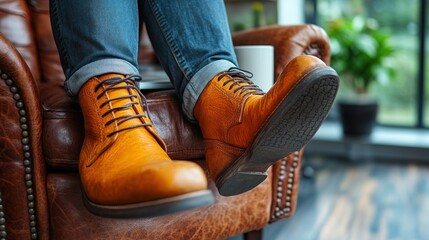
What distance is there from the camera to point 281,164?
1.11 m

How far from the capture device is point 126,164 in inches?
28.4

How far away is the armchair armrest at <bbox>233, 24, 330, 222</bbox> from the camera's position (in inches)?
43.7

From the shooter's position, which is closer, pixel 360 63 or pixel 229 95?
pixel 229 95

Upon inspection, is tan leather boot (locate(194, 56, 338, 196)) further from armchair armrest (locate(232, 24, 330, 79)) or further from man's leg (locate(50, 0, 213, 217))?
armchair armrest (locate(232, 24, 330, 79))

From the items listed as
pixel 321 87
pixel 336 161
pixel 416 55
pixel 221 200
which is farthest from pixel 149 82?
pixel 416 55

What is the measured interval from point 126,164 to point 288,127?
25 centimetres

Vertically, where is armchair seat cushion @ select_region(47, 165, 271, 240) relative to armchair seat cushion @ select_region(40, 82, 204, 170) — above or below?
below

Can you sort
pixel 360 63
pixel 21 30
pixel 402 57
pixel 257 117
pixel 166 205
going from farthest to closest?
1. pixel 402 57
2. pixel 360 63
3. pixel 21 30
4. pixel 257 117
5. pixel 166 205

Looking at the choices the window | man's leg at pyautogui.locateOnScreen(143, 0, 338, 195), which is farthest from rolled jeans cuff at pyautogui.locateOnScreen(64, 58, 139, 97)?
the window

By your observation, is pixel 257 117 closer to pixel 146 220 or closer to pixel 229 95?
pixel 229 95

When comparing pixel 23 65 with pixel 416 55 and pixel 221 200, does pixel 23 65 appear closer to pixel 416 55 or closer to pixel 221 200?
pixel 221 200

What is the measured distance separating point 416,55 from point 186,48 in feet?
6.46

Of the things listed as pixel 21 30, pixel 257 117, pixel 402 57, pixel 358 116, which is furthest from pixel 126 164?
pixel 402 57

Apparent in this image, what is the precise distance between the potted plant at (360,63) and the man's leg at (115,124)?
166 centimetres
